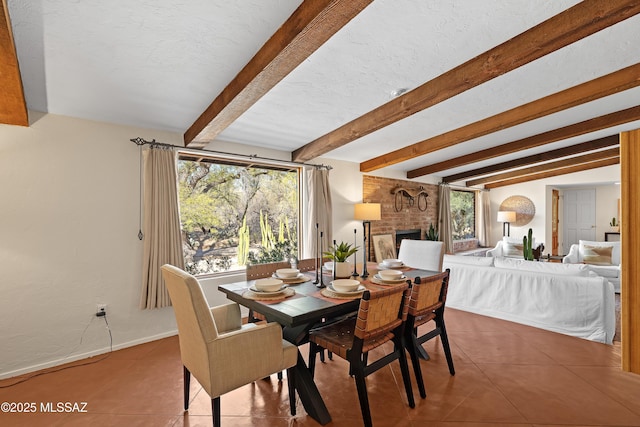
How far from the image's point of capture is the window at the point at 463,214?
7660 millimetres

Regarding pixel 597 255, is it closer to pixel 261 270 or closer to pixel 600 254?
pixel 600 254

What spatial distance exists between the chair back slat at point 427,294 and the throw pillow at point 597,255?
15.1 feet

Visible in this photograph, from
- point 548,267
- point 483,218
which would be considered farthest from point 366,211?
point 483,218

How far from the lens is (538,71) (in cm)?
247

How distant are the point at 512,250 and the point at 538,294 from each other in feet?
11.5

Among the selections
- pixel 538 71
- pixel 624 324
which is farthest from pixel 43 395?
pixel 538 71

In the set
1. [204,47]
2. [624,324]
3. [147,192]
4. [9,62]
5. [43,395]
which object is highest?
[204,47]

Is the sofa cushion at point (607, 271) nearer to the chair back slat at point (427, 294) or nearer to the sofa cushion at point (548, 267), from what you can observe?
the sofa cushion at point (548, 267)

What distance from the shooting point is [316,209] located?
4391 mm

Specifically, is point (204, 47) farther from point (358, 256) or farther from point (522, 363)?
point (358, 256)

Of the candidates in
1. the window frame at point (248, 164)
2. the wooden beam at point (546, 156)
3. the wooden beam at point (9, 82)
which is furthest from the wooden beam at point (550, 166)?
the wooden beam at point (9, 82)

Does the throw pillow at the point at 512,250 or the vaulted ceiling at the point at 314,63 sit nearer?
the vaulted ceiling at the point at 314,63

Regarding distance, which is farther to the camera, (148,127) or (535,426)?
(148,127)

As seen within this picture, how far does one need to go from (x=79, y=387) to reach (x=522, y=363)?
3620 millimetres
